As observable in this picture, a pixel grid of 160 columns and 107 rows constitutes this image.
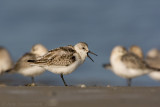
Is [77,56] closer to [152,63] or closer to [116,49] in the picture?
A: [116,49]

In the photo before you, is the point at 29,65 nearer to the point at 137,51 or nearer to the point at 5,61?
the point at 5,61

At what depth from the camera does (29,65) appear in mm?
17156

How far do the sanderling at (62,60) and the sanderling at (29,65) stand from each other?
408 cm

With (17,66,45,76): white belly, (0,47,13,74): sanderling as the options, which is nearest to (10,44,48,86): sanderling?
(17,66,45,76): white belly

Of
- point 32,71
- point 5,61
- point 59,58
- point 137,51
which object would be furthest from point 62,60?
point 137,51

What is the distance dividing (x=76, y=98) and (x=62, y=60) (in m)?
4.25

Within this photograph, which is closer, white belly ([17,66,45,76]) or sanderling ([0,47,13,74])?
white belly ([17,66,45,76])

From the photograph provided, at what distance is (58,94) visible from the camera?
9.04 m

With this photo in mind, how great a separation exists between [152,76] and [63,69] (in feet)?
29.9

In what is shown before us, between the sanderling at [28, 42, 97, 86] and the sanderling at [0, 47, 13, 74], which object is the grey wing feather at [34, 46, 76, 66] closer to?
the sanderling at [28, 42, 97, 86]

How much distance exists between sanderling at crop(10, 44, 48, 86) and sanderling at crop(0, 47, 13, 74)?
1.62 metres

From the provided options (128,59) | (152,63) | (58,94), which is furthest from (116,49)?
(58,94)

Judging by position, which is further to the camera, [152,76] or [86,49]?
[152,76]

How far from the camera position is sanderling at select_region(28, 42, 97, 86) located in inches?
489
